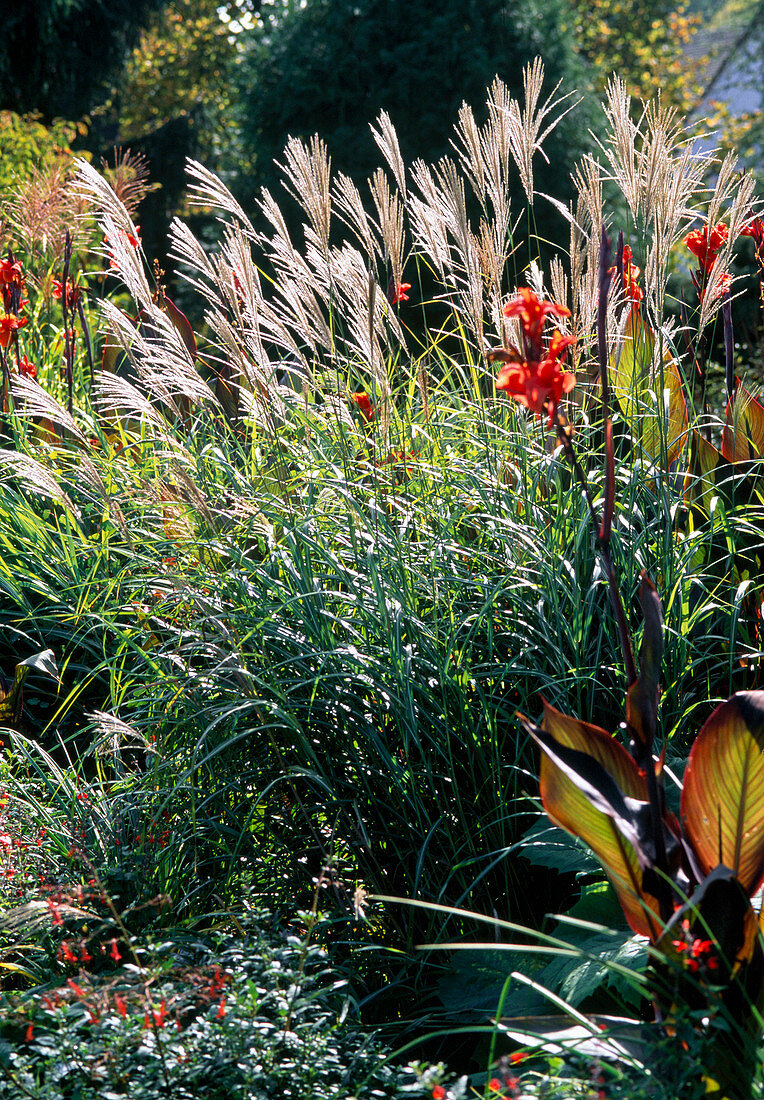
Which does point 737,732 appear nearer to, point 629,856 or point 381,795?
point 629,856

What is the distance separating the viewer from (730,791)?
1.40m

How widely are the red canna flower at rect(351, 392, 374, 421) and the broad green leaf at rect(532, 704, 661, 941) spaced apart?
4.95ft

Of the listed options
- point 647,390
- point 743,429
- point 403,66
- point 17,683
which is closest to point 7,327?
point 17,683

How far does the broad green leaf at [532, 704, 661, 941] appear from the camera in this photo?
4.48 feet

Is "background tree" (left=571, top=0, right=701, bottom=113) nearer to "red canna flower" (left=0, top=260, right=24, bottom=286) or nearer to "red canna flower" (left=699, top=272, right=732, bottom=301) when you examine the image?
"red canna flower" (left=0, top=260, right=24, bottom=286)

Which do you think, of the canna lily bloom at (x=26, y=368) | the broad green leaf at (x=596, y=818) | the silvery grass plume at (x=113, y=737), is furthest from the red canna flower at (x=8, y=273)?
the broad green leaf at (x=596, y=818)

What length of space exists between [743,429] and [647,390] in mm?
301

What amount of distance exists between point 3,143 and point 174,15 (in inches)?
468

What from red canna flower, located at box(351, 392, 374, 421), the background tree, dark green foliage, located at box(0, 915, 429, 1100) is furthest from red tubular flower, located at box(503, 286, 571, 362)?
the background tree

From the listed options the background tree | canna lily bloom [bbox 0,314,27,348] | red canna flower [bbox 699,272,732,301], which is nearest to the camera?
red canna flower [bbox 699,272,732,301]

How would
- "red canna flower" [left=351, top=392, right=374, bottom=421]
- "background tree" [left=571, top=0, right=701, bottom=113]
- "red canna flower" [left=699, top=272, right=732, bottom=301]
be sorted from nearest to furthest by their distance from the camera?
"red canna flower" [left=699, top=272, right=732, bottom=301]
"red canna flower" [left=351, top=392, right=374, bottom=421]
"background tree" [left=571, top=0, right=701, bottom=113]

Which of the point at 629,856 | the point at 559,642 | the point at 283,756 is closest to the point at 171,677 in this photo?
the point at 283,756

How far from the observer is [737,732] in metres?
1.36

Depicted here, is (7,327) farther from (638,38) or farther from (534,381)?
(638,38)
